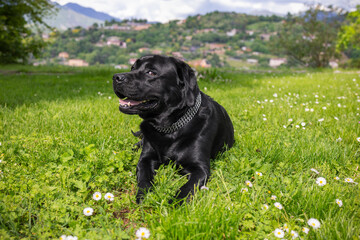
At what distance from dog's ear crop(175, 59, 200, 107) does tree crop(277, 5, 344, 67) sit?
26.4m

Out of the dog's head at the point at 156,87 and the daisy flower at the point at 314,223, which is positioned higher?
the dog's head at the point at 156,87

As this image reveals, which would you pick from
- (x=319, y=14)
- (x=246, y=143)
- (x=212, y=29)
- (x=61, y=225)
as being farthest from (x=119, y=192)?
(x=212, y=29)

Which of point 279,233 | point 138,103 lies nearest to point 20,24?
point 138,103

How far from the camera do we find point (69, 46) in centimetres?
4081

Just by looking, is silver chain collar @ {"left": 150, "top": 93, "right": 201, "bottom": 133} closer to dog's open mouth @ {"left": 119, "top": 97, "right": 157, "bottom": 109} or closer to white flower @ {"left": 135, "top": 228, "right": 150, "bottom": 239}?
dog's open mouth @ {"left": 119, "top": 97, "right": 157, "bottom": 109}

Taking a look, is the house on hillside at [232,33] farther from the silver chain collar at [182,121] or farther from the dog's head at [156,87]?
the silver chain collar at [182,121]

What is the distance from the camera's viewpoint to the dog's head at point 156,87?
2855 millimetres

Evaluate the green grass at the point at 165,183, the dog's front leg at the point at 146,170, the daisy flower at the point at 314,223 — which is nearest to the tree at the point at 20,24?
the green grass at the point at 165,183

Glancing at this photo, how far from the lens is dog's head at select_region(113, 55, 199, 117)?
286 centimetres

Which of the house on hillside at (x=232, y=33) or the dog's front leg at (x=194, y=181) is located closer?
the dog's front leg at (x=194, y=181)

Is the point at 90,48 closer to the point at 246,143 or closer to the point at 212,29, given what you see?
the point at 212,29

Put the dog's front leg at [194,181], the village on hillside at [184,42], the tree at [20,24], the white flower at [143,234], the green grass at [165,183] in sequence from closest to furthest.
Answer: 1. the white flower at [143,234]
2. the green grass at [165,183]
3. the dog's front leg at [194,181]
4. the tree at [20,24]
5. the village on hillside at [184,42]

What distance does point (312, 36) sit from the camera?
25.9m

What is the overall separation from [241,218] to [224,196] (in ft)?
0.96
